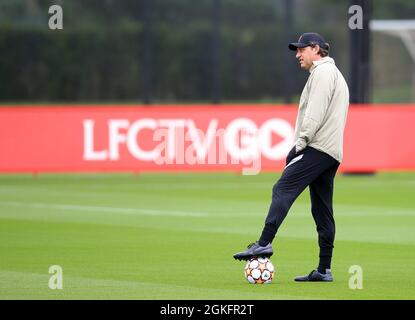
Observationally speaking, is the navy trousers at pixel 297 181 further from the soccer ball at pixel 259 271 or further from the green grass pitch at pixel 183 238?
the green grass pitch at pixel 183 238

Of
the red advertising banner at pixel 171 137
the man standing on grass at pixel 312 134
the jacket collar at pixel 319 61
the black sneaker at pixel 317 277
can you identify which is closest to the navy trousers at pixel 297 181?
the man standing on grass at pixel 312 134

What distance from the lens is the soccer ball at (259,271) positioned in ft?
40.4

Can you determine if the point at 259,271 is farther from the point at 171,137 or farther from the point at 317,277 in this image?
the point at 171,137

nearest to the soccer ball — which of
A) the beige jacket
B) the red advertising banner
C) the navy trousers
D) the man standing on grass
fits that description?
the man standing on grass

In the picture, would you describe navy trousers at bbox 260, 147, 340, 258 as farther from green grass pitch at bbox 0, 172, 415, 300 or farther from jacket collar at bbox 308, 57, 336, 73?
jacket collar at bbox 308, 57, 336, 73

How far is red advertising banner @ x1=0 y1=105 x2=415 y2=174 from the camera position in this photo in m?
26.2

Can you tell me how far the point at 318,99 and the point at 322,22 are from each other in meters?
35.3

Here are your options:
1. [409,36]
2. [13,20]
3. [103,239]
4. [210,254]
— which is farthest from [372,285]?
[409,36]

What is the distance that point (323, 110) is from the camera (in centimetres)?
1224

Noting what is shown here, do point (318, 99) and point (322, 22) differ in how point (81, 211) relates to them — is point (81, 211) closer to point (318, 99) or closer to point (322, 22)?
point (318, 99)

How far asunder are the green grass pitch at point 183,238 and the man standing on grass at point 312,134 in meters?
0.61

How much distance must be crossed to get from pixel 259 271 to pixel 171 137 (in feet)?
46.6

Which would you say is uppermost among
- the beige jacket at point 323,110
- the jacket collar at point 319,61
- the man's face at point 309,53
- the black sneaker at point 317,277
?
the man's face at point 309,53

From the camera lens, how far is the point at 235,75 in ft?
150
